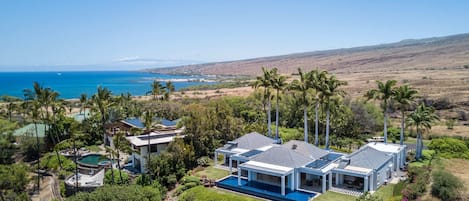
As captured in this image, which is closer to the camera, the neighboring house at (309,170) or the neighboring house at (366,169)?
the neighboring house at (366,169)

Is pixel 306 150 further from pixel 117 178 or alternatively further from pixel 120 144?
pixel 117 178

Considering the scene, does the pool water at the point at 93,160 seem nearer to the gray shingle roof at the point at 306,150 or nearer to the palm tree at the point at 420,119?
the gray shingle roof at the point at 306,150

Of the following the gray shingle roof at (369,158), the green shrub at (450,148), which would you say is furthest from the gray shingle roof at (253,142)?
the green shrub at (450,148)

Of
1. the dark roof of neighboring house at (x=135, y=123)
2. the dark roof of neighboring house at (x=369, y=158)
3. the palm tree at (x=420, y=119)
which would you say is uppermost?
the palm tree at (x=420, y=119)

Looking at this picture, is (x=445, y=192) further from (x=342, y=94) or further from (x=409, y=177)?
(x=342, y=94)

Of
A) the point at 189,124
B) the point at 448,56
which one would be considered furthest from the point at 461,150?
the point at 448,56

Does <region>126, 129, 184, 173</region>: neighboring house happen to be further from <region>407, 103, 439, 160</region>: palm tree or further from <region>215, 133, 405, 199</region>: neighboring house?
<region>407, 103, 439, 160</region>: palm tree

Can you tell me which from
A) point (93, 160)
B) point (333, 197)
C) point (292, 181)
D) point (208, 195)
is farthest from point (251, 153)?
point (93, 160)
